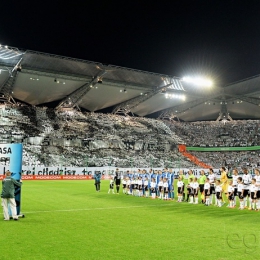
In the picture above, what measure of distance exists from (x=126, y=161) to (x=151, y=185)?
1236 inches

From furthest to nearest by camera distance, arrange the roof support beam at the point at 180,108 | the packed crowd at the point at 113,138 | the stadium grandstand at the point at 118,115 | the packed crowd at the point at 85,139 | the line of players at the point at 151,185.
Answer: the roof support beam at the point at 180,108, the packed crowd at the point at 113,138, the packed crowd at the point at 85,139, the stadium grandstand at the point at 118,115, the line of players at the point at 151,185

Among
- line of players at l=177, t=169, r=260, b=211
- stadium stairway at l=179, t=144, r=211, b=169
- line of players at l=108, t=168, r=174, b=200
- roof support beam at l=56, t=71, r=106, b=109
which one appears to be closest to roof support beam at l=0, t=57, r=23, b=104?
roof support beam at l=56, t=71, r=106, b=109

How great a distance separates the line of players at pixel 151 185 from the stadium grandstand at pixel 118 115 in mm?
24367

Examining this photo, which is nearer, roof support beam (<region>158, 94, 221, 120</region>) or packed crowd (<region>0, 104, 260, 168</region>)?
packed crowd (<region>0, 104, 260, 168</region>)

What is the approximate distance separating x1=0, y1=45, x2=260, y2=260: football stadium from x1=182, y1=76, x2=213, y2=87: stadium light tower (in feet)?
0.57

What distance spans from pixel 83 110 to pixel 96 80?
1689cm

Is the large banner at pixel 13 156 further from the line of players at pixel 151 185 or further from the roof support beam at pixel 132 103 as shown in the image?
the roof support beam at pixel 132 103

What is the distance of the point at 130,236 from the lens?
8914 millimetres

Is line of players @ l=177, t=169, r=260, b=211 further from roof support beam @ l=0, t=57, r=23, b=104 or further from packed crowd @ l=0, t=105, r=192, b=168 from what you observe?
roof support beam @ l=0, t=57, r=23, b=104

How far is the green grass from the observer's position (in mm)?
7133

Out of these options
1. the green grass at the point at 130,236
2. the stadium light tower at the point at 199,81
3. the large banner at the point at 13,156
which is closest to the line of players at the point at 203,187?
the green grass at the point at 130,236

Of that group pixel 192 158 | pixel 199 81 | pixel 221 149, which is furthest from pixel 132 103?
pixel 221 149

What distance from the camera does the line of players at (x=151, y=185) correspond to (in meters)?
20.4

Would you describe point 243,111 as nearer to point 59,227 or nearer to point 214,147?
point 214,147
